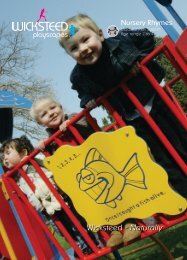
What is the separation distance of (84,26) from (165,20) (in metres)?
0.51

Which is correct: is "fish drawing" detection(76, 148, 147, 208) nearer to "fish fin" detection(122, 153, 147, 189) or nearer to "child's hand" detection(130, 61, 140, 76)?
"fish fin" detection(122, 153, 147, 189)

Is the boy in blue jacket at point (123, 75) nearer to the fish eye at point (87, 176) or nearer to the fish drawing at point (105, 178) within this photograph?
the fish drawing at point (105, 178)

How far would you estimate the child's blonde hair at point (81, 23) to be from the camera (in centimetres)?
238

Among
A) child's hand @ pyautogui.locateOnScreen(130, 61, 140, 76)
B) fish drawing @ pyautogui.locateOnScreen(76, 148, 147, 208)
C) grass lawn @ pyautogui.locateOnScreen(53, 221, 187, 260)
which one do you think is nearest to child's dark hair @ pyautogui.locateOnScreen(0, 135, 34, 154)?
fish drawing @ pyautogui.locateOnScreen(76, 148, 147, 208)

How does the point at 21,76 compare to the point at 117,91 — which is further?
the point at 21,76

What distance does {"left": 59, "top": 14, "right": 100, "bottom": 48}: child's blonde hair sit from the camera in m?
2.38

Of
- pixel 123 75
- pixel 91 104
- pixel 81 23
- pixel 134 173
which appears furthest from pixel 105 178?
pixel 81 23

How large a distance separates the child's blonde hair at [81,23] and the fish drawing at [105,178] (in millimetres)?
742

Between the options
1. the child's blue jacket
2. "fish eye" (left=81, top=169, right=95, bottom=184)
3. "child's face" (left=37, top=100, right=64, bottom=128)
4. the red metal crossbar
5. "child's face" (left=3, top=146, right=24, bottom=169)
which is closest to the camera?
the red metal crossbar

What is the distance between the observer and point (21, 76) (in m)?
20.3

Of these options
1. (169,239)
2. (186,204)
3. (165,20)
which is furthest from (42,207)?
(169,239)

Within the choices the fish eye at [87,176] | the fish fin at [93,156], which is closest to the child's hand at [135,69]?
the fish fin at [93,156]

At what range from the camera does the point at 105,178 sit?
2.30 metres

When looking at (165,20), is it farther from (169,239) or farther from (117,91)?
(169,239)
